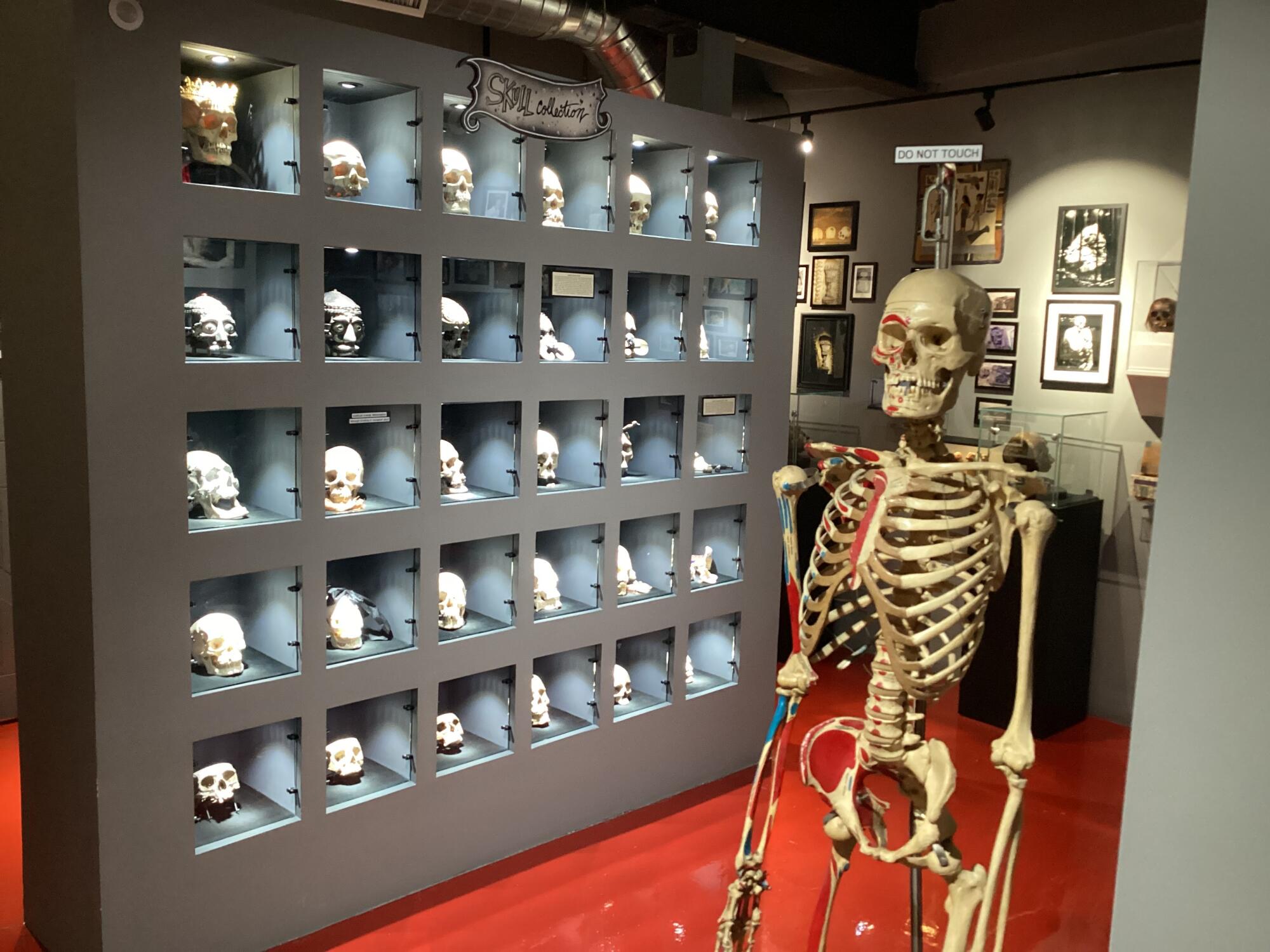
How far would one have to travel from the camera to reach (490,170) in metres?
3.84

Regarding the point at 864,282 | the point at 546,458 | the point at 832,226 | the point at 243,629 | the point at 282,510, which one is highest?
the point at 832,226

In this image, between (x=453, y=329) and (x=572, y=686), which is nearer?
(x=453, y=329)

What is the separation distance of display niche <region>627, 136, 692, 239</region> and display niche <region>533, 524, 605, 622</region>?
1.23 metres

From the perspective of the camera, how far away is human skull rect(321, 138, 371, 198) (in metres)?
3.41

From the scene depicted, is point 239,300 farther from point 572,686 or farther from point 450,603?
point 572,686

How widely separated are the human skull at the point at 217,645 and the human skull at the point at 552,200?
1.77 m

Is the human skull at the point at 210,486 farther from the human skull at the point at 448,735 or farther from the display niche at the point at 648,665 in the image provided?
the display niche at the point at 648,665

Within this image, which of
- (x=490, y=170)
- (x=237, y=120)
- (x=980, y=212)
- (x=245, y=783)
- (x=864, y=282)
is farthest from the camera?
(x=864, y=282)

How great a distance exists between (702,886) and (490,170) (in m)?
2.68

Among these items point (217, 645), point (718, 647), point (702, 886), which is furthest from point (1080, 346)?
point (217, 645)

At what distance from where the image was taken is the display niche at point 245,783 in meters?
3.35

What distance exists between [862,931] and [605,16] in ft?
12.9

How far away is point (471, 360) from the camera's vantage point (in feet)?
12.4

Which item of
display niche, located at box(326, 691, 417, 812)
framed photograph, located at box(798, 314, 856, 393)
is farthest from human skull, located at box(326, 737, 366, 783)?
framed photograph, located at box(798, 314, 856, 393)
